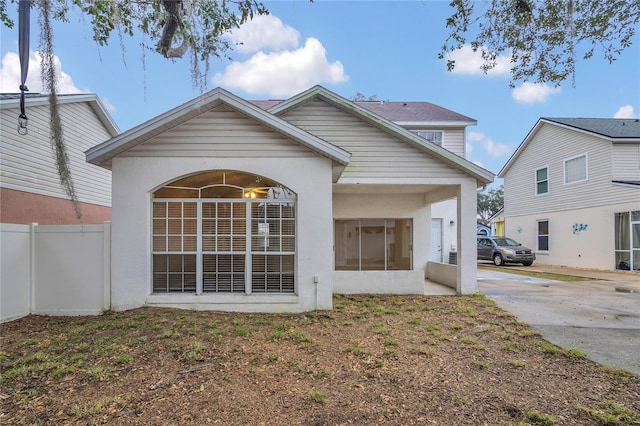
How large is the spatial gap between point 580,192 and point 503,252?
176 inches

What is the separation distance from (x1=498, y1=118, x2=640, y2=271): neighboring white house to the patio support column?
31.9 feet

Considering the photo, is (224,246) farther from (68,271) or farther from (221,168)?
(68,271)

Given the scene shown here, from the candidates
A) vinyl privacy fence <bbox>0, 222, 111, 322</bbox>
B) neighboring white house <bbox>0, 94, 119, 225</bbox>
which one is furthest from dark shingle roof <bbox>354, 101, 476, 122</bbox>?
vinyl privacy fence <bbox>0, 222, 111, 322</bbox>

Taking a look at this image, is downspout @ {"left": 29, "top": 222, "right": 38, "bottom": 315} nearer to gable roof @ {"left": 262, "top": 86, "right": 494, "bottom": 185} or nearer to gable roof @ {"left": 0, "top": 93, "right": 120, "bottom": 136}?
gable roof @ {"left": 0, "top": 93, "right": 120, "bottom": 136}

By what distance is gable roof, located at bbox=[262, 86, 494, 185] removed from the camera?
348 inches

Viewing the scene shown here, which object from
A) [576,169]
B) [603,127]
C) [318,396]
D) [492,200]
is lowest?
[318,396]

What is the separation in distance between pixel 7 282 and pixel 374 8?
902 cm

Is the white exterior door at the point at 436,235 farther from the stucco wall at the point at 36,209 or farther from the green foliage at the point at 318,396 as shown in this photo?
the stucco wall at the point at 36,209

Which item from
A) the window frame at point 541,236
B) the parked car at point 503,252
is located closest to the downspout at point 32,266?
the parked car at point 503,252

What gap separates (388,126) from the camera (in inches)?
356

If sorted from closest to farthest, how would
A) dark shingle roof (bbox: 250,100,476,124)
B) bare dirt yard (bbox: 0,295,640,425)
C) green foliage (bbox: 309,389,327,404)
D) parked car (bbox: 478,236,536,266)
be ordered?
bare dirt yard (bbox: 0,295,640,425), green foliage (bbox: 309,389,327,404), dark shingle roof (bbox: 250,100,476,124), parked car (bbox: 478,236,536,266)

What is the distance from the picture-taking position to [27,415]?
10.8 ft

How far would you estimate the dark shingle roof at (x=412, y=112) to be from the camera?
14.7 metres

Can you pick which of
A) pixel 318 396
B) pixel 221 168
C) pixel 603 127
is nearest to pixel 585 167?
pixel 603 127
